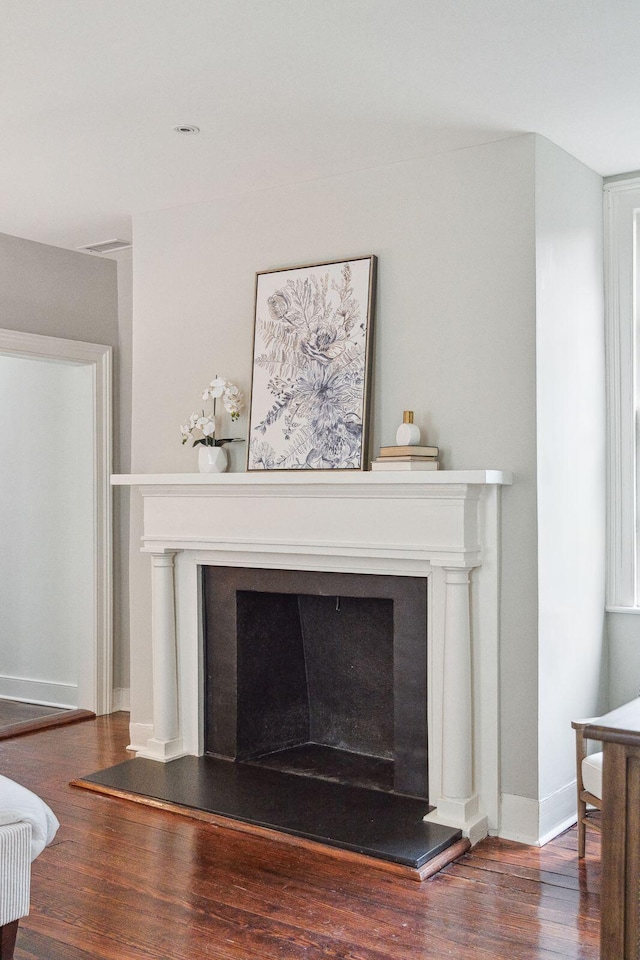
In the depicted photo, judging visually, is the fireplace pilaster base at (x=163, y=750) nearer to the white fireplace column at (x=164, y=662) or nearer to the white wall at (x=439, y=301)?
the white fireplace column at (x=164, y=662)

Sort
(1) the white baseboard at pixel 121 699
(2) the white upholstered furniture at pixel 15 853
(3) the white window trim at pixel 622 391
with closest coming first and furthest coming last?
1. (2) the white upholstered furniture at pixel 15 853
2. (3) the white window trim at pixel 622 391
3. (1) the white baseboard at pixel 121 699

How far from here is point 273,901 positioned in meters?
3.14

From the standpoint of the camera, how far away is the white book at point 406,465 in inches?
150

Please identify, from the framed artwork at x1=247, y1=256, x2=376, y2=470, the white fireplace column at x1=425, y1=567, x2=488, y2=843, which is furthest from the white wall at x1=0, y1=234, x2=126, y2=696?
the white fireplace column at x1=425, y1=567, x2=488, y2=843

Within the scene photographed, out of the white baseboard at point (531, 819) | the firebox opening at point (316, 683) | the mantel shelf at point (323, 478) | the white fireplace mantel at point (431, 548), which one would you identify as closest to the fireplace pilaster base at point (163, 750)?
the firebox opening at point (316, 683)

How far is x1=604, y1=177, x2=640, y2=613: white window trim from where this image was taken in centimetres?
428

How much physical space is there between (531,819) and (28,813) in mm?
2017

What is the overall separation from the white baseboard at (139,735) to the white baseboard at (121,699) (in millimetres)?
986

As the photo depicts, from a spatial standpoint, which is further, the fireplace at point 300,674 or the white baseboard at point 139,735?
the white baseboard at point 139,735

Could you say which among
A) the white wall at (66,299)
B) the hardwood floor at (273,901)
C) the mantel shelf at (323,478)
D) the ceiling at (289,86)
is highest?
the ceiling at (289,86)

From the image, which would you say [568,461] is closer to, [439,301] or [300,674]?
[439,301]

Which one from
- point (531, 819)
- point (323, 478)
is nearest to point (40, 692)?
point (323, 478)

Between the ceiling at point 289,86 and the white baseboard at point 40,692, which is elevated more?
the ceiling at point 289,86

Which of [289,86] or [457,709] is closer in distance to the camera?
[289,86]
